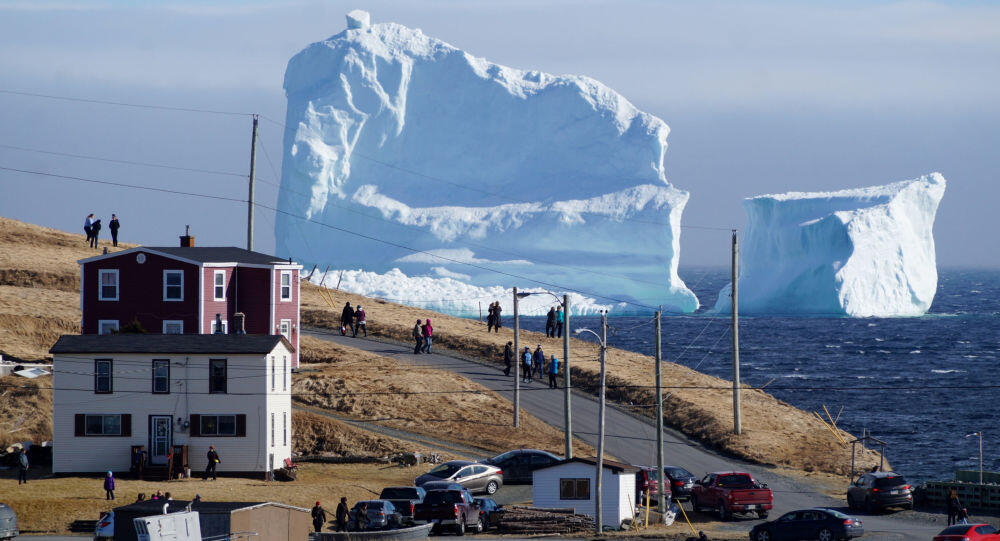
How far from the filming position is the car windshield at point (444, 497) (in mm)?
37031

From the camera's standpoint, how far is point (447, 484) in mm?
39500

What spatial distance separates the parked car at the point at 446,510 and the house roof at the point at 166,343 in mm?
10504

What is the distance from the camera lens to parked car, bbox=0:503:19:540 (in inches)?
1355

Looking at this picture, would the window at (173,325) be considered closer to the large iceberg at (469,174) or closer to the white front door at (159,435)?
the white front door at (159,435)

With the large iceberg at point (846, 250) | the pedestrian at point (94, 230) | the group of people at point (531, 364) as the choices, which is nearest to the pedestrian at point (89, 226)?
the pedestrian at point (94, 230)

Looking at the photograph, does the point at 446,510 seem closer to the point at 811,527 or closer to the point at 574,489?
the point at 574,489

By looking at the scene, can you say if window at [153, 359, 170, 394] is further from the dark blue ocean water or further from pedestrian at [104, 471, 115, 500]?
the dark blue ocean water

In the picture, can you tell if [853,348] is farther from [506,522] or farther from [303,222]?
[506,522]

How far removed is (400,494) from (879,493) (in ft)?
51.7

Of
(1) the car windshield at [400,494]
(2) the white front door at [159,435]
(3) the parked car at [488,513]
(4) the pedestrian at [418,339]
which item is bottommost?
(3) the parked car at [488,513]

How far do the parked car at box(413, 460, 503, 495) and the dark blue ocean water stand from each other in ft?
69.3

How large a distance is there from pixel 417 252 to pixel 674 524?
88162 millimetres

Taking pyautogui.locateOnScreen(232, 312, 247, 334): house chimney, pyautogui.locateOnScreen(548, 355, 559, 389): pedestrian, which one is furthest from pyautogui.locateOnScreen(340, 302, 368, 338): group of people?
pyautogui.locateOnScreen(232, 312, 247, 334): house chimney

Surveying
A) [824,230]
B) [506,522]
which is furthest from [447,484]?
[824,230]
